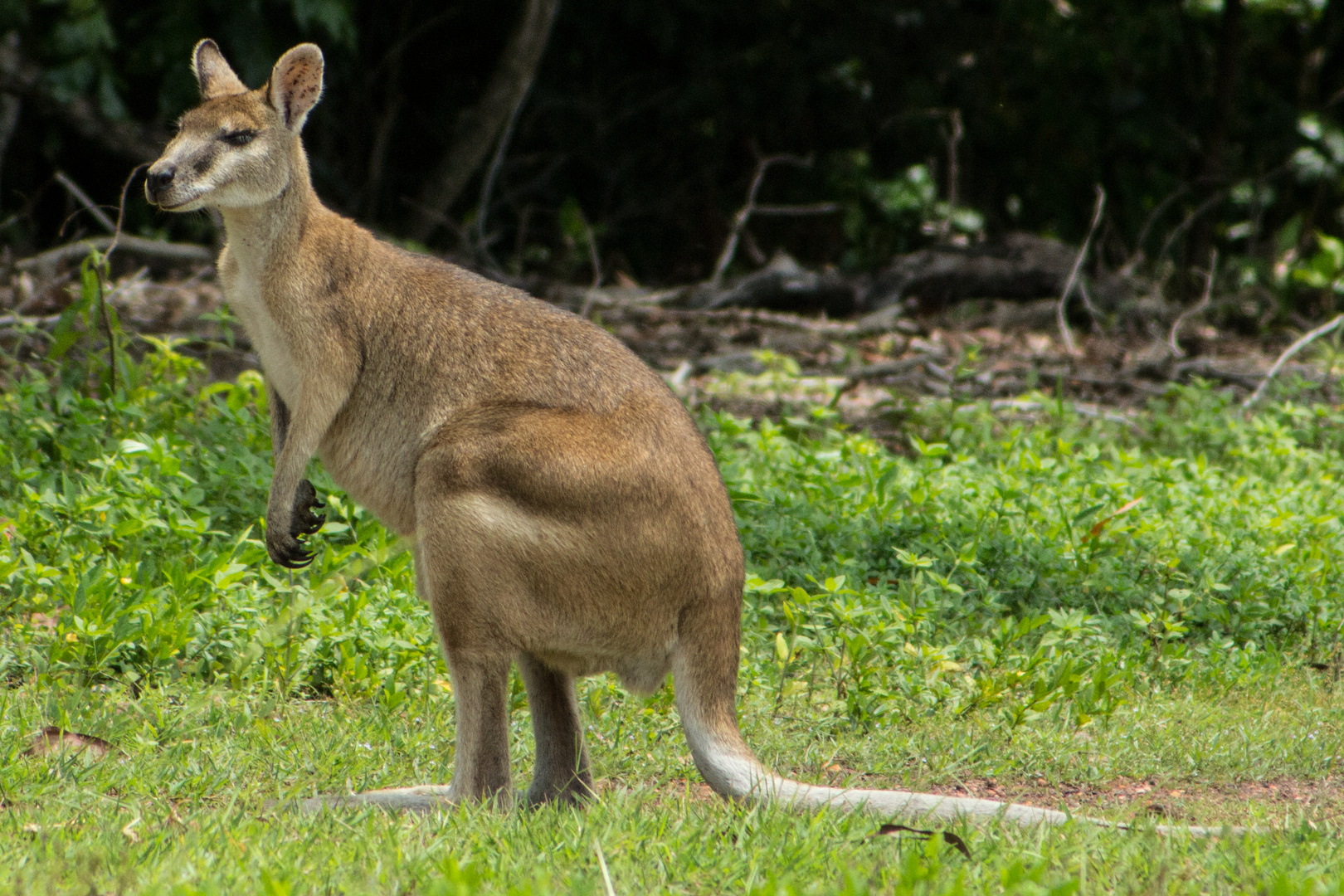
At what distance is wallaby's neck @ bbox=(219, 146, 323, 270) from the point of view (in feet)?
11.6

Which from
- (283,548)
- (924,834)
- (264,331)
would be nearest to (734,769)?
(924,834)

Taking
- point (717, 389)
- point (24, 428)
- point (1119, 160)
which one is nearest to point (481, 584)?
point (24, 428)

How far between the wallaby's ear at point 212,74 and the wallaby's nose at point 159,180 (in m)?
0.54

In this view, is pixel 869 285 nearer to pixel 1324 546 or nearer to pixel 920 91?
pixel 920 91

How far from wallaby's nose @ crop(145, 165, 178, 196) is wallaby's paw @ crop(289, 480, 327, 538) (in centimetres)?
79

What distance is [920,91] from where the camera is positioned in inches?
436

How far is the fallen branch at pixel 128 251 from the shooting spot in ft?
25.1

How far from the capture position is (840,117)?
37.4 ft

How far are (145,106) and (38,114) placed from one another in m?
0.79

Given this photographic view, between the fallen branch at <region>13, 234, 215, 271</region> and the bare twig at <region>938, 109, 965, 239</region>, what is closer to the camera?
the fallen branch at <region>13, 234, 215, 271</region>

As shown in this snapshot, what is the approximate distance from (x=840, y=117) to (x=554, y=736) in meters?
8.77

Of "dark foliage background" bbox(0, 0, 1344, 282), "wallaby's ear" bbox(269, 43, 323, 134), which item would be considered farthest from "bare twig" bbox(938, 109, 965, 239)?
"wallaby's ear" bbox(269, 43, 323, 134)

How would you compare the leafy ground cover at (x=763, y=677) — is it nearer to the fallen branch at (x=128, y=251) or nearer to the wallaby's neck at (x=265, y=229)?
the wallaby's neck at (x=265, y=229)

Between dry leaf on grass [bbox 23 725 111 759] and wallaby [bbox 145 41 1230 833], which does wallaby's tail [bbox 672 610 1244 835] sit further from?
dry leaf on grass [bbox 23 725 111 759]
